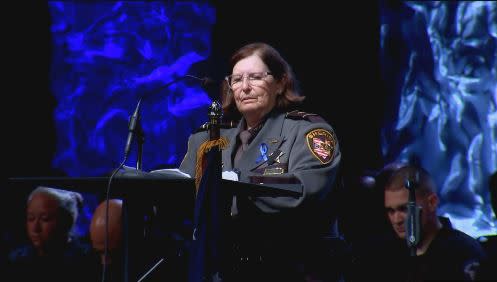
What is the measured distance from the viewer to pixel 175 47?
17.6 ft

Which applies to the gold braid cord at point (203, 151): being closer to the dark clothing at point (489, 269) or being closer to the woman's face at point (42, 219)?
the dark clothing at point (489, 269)

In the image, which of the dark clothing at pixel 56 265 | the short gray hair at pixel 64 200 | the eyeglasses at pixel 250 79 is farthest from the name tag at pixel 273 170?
the short gray hair at pixel 64 200

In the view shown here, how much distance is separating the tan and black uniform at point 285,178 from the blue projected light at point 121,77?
2.13m

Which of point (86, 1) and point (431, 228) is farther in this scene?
point (86, 1)

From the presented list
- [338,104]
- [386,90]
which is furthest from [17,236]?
[386,90]

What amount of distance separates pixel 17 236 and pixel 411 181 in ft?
10.5

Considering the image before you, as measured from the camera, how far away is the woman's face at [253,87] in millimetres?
3150

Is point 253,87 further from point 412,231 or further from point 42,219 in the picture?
point 42,219

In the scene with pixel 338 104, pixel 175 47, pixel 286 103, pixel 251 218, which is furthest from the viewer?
pixel 175 47

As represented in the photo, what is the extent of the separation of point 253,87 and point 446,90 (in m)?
2.35

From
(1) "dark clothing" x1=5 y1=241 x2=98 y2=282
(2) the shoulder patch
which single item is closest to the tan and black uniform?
(2) the shoulder patch

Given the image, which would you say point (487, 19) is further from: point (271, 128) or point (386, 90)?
point (271, 128)

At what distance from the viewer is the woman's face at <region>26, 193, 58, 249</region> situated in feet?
15.1

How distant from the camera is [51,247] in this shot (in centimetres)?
459
